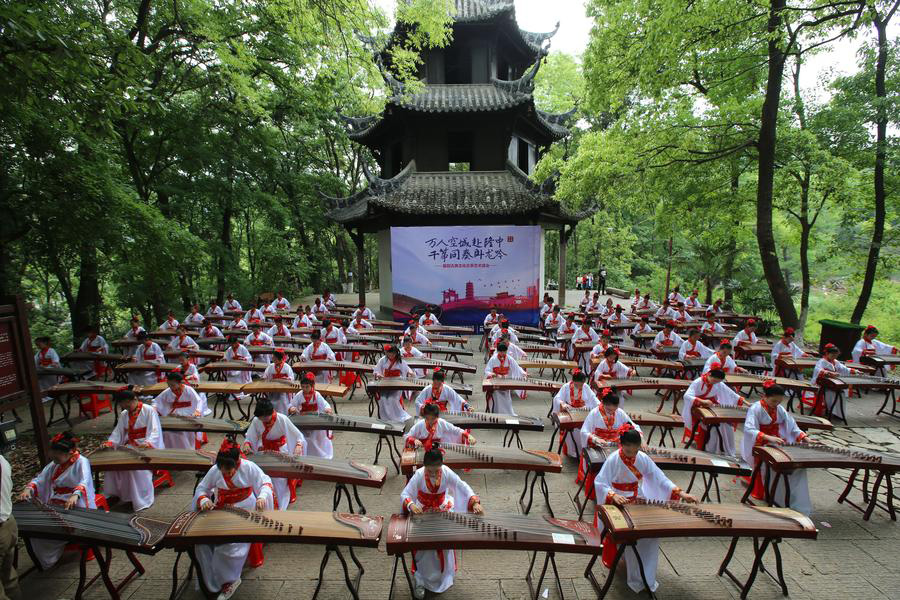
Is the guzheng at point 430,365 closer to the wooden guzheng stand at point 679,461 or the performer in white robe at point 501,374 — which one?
the performer in white robe at point 501,374

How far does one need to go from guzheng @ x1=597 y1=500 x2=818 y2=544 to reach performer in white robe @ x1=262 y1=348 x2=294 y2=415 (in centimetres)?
602

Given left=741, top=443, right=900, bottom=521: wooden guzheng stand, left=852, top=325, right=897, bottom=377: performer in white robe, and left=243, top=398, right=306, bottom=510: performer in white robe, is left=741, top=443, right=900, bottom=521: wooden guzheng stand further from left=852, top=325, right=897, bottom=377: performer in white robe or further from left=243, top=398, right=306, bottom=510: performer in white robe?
left=852, top=325, right=897, bottom=377: performer in white robe

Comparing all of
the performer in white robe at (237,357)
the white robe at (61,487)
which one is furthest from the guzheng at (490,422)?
the performer in white robe at (237,357)

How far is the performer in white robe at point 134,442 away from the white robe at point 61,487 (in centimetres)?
83

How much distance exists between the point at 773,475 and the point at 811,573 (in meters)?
1.38

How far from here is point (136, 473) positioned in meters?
5.54

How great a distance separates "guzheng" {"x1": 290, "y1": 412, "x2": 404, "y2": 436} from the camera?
611 centimetres

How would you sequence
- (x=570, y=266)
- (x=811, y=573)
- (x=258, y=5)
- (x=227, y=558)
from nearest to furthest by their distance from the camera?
(x=227, y=558) < (x=811, y=573) < (x=258, y=5) < (x=570, y=266)

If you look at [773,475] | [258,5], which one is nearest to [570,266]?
[258,5]

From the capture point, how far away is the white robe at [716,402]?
6895mm

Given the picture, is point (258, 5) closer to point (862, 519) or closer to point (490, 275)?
point (490, 275)

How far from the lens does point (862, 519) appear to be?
18.0ft

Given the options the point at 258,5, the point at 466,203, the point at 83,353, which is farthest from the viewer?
the point at 466,203

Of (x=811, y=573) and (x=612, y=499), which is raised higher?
(x=612, y=499)
